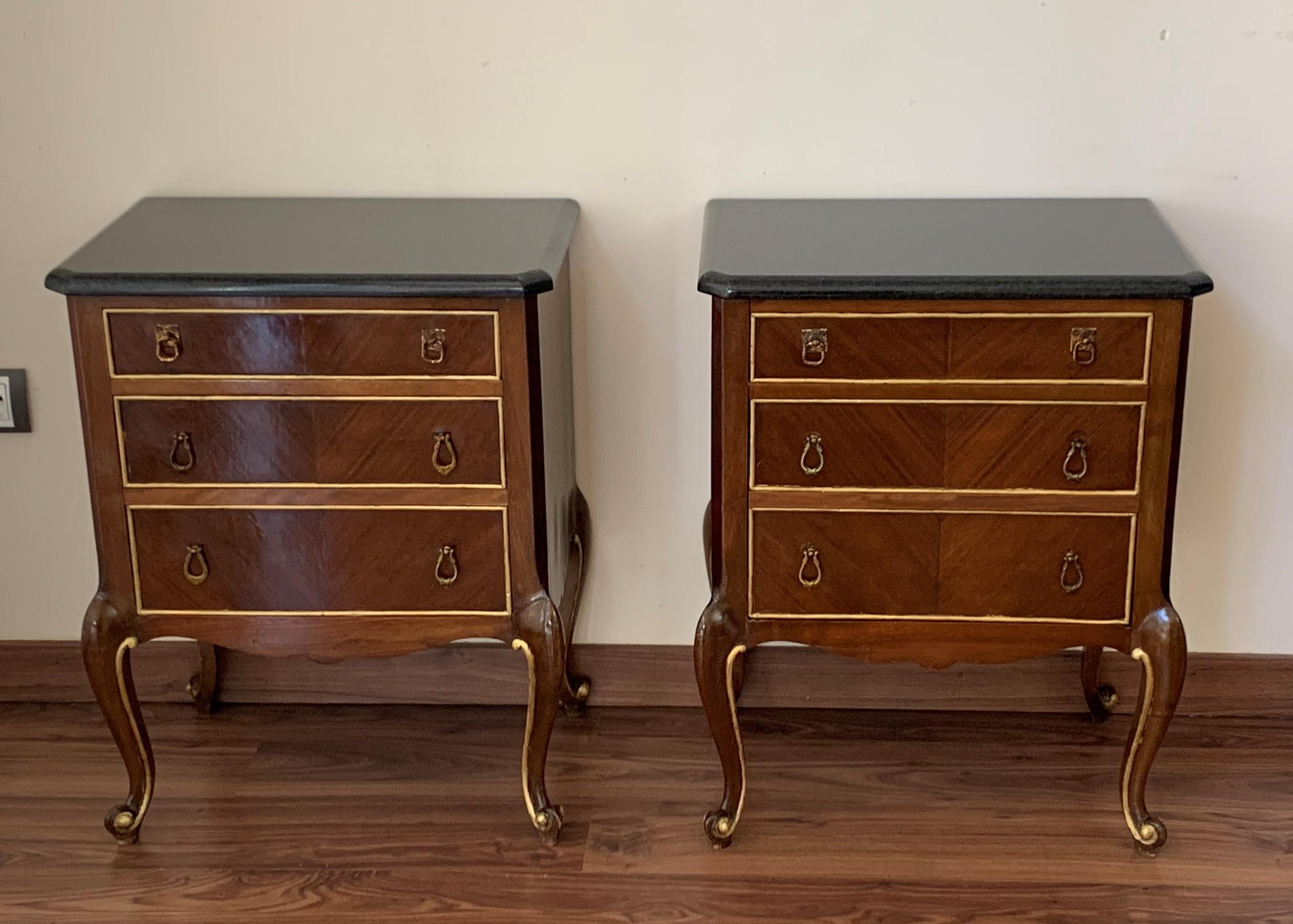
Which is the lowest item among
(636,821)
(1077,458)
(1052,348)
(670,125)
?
(636,821)

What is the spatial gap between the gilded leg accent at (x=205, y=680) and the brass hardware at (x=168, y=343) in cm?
73

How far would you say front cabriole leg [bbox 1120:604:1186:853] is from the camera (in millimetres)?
2029

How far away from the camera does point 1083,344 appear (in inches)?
74.6

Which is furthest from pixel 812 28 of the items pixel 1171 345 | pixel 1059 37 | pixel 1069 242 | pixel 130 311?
pixel 130 311

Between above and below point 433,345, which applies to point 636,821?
below

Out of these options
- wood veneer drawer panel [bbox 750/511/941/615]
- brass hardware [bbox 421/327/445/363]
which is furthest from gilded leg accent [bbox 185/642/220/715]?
wood veneer drawer panel [bbox 750/511/941/615]

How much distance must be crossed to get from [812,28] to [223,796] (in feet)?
4.71

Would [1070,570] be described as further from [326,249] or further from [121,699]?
[121,699]

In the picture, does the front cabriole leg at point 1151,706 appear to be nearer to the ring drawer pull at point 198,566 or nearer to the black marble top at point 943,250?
the black marble top at point 943,250

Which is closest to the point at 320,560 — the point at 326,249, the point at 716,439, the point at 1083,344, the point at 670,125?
the point at 326,249

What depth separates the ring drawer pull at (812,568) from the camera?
2029 mm

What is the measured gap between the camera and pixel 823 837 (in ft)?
7.30

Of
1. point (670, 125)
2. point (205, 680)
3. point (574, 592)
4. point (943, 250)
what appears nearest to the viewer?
point (943, 250)

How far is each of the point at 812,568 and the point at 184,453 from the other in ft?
2.74
